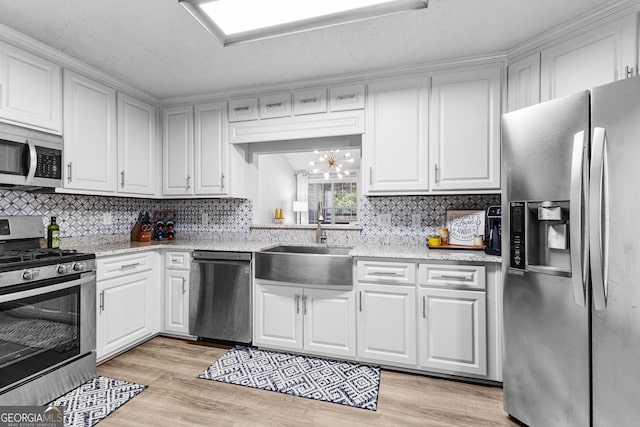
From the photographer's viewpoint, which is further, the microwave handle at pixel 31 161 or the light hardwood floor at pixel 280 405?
the microwave handle at pixel 31 161

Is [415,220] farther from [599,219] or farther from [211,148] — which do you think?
[211,148]

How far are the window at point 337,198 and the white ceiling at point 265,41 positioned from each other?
39.3 inches

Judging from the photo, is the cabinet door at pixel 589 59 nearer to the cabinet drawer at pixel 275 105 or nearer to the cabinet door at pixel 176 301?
the cabinet drawer at pixel 275 105

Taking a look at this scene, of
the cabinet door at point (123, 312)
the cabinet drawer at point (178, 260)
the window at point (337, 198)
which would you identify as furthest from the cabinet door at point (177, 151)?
the window at point (337, 198)

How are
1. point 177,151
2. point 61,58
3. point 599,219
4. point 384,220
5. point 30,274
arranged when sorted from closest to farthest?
1. point 599,219
2. point 30,274
3. point 61,58
4. point 384,220
5. point 177,151

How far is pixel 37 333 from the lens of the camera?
1863 millimetres

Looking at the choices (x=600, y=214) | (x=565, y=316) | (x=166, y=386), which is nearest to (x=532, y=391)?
(x=565, y=316)

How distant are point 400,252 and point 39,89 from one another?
285 cm

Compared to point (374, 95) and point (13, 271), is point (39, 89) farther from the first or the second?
point (374, 95)

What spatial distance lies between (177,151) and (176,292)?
56.1 inches

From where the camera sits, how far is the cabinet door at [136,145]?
9.53 ft

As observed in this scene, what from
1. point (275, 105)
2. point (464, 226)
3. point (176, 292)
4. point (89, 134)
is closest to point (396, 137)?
point (464, 226)

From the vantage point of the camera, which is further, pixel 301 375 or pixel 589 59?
pixel 301 375

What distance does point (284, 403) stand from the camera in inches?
76.9
